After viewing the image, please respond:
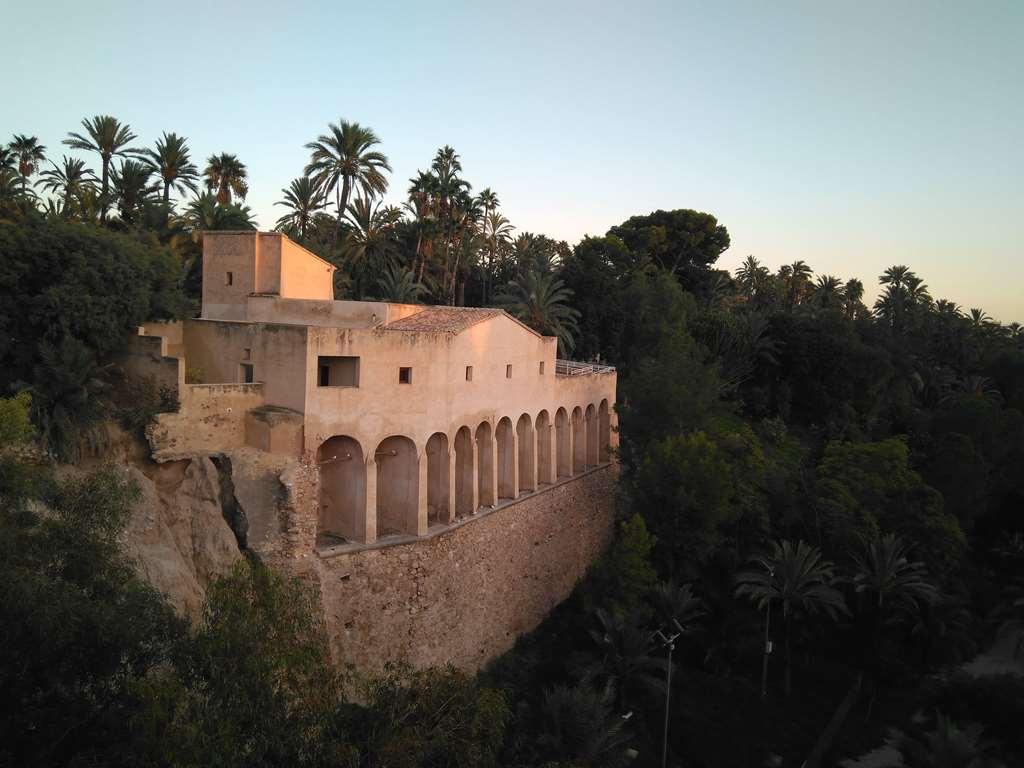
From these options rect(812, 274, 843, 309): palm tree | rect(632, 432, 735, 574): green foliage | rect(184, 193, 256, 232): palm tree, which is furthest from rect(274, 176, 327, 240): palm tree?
rect(812, 274, 843, 309): palm tree

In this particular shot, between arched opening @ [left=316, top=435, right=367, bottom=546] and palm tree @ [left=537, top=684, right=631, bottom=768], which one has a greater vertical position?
arched opening @ [left=316, top=435, right=367, bottom=546]

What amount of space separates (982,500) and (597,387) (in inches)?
787

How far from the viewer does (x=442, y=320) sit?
22.2 m

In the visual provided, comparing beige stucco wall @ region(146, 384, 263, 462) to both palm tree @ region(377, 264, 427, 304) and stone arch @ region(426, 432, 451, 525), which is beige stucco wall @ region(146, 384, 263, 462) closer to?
stone arch @ region(426, 432, 451, 525)

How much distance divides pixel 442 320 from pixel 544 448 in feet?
25.5

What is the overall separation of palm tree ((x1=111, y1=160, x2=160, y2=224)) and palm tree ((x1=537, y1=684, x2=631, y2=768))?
2665 cm

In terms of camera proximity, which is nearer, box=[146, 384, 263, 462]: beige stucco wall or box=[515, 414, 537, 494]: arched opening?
box=[146, 384, 263, 462]: beige stucco wall

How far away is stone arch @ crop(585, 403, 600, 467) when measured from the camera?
31547 millimetres

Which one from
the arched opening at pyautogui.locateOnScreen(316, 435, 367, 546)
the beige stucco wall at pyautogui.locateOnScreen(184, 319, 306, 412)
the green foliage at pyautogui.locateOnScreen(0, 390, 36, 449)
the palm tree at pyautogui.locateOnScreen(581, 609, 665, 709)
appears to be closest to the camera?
the green foliage at pyautogui.locateOnScreen(0, 390, 36, 449)

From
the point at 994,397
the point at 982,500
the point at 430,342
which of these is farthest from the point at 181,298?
the point at 994,397

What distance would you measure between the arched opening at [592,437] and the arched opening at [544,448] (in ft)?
13.8

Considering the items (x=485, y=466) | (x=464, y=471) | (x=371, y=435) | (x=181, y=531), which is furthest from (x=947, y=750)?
(x=181, y=531)

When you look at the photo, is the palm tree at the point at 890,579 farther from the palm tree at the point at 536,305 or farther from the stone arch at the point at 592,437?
the palm tree at the point at 536,305

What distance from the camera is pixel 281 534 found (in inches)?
675
